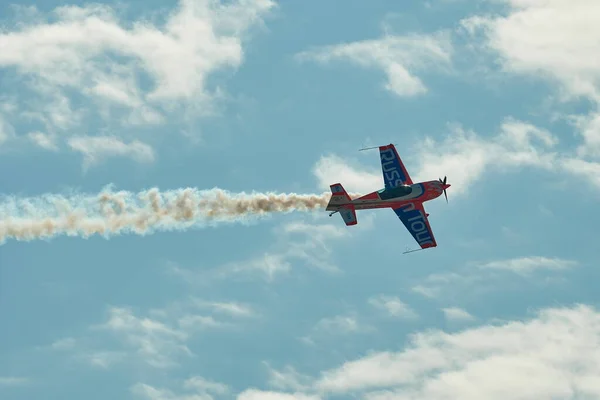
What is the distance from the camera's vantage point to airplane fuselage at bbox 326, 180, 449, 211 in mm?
73438

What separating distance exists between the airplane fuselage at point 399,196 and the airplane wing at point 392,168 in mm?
1514

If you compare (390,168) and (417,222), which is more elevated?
(390,168)

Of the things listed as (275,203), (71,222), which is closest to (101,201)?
(71,222)

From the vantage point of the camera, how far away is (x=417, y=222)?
74812mm

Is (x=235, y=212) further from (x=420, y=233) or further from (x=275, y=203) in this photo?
(x=420, y=233)

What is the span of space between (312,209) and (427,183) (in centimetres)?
1110

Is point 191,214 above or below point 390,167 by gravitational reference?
below

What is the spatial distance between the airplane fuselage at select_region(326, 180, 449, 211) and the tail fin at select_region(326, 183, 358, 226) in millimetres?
743

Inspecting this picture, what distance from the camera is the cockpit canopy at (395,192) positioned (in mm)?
74188

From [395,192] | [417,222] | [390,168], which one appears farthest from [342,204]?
[390,168]

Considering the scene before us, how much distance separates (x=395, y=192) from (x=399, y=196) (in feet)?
1.70

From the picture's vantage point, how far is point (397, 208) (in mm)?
75125

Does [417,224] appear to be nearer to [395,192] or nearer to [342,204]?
[395,192]

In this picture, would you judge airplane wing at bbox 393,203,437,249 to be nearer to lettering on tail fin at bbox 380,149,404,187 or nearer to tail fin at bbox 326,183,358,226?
lettering on tail fin at bbox 380,149,404,187
